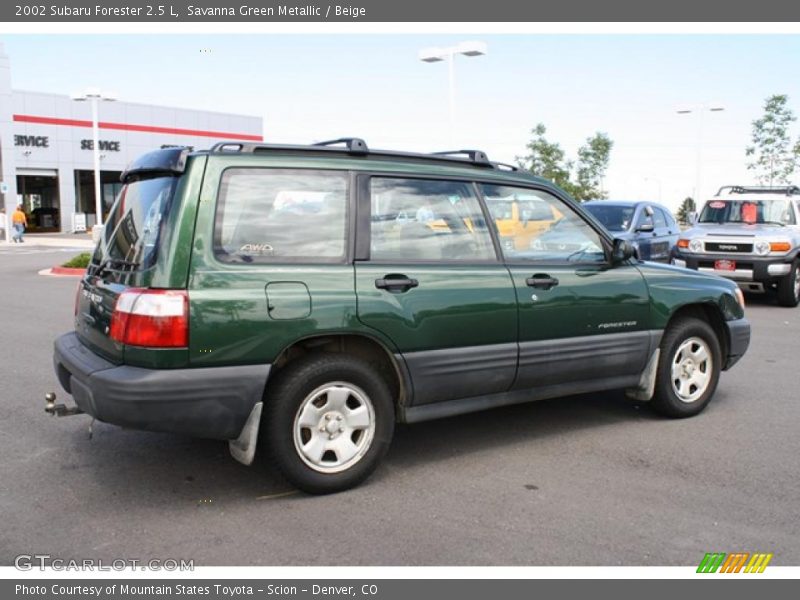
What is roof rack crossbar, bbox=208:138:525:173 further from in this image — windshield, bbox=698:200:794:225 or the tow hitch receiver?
windshield, bbox=698:200:794:225

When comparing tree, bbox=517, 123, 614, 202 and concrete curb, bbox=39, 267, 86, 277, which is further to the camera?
tree, bbox=517, 123, 614, 202

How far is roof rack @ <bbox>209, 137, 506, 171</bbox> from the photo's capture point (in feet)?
13.5

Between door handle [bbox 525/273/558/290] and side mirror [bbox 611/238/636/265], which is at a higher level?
side mirror [bbox 611/238/636/265]

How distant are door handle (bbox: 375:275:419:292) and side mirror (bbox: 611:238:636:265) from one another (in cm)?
165

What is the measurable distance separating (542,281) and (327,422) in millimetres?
1662

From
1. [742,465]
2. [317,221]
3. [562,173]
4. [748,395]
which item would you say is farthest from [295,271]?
[562,173]

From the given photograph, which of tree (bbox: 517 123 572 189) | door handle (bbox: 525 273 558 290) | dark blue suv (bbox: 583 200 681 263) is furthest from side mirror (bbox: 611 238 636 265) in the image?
tree (bbox: 517 123 572 189)

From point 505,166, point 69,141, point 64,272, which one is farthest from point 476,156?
point 69,141

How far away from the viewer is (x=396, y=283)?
167 inches

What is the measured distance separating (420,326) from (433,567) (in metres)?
1.42

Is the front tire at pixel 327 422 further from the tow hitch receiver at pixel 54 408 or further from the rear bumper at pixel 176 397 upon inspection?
the tow hitch receiver at pixel 54 408

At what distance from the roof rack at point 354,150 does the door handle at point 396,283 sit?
0.77 meters

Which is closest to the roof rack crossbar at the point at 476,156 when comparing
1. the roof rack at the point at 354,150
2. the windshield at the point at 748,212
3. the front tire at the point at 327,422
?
the roof rack at the point at 354,150

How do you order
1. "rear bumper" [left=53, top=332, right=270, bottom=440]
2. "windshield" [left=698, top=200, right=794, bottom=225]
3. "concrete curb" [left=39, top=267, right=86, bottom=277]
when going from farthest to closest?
"concrete curb" [left=39, top=267, right=86, bottom=277] < "windshield" [left=698, top=200, right=794, bottom=225] < "rear bumper" [left=53, top=332, right=270, bottom=440]
